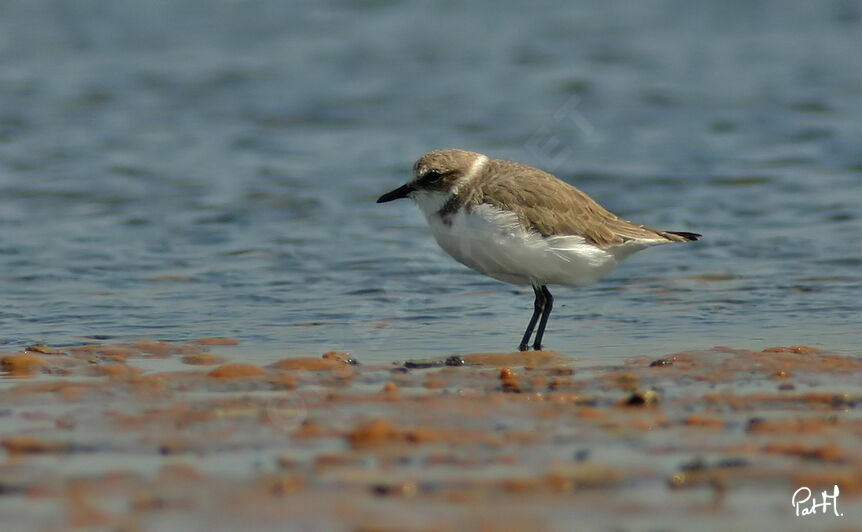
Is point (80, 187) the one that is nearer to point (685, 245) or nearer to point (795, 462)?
point (685, 245)

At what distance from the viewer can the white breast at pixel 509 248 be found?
6.23 m

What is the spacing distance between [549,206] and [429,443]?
2.58 meters

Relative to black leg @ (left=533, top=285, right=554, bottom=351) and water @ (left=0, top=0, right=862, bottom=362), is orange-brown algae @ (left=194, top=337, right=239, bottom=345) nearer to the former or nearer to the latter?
water @ (left=0, top=0, right=862, bottom=362)

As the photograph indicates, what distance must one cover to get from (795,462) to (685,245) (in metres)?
5.38

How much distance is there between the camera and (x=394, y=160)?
11992mm

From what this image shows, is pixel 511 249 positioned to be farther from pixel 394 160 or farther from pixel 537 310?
pixel 394 160

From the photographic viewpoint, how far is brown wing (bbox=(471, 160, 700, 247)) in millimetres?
6359

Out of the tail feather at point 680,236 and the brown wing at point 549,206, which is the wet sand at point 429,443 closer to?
the brown wing at point 549,206

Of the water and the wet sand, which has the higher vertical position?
the water

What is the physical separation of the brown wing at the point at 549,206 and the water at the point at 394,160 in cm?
56
